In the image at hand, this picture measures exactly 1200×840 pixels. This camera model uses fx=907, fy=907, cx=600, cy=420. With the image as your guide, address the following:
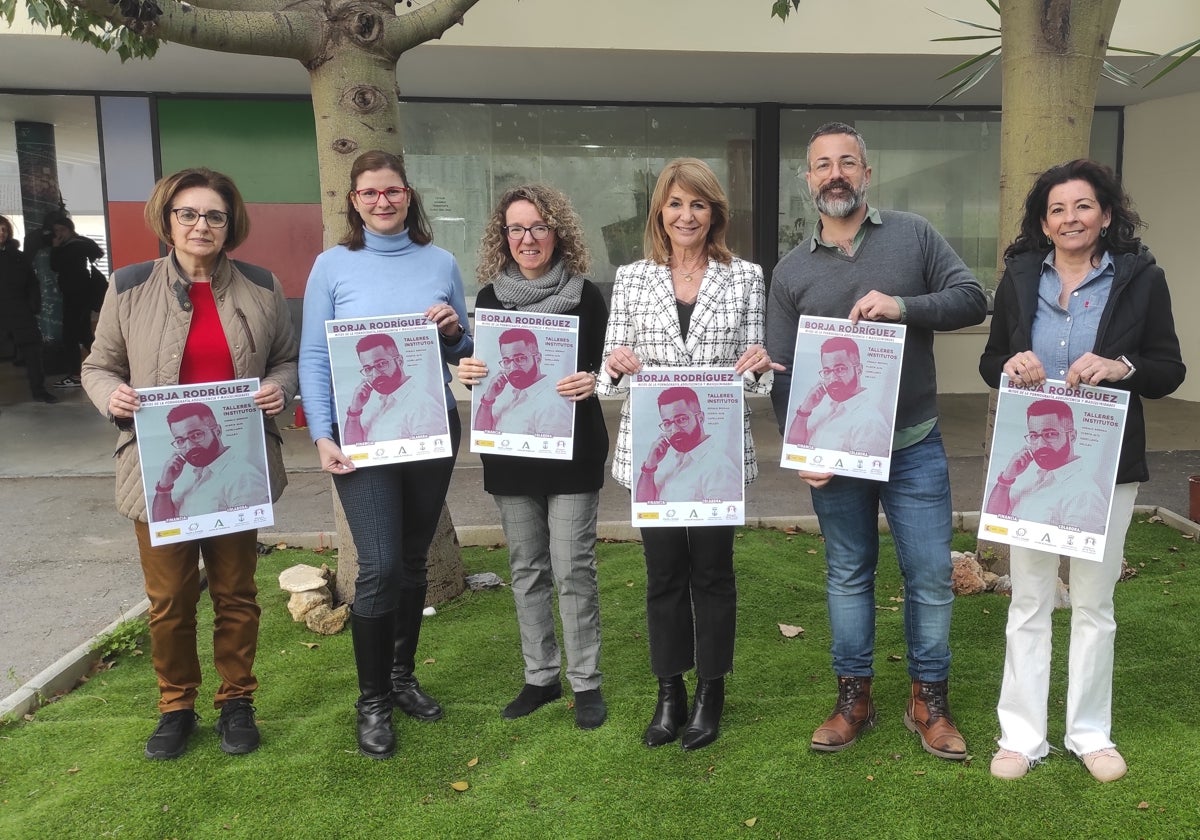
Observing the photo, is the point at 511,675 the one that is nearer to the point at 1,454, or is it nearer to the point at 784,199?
the point at 1,454

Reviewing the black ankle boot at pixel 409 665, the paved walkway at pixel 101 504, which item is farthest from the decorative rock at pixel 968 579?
the black ankle boot at pixel 409 665

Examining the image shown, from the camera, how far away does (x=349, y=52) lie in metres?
4.18

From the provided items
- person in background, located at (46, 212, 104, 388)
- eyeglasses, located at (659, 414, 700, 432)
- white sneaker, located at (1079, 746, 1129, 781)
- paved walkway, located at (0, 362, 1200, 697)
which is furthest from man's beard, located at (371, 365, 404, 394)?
person in background, located at (46, 212, 104, 388)

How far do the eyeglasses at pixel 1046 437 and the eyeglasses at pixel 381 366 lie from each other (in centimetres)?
199

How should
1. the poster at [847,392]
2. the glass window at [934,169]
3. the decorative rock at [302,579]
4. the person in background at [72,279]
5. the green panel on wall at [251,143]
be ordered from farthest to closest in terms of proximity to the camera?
1. the glass window at [934,169]
2. the person in background at [72,279]
3. the green panel on wall at [251,143]
4. the decorative rock at [302,579]
5. the poster at [847,392]

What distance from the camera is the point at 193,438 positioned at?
9.51 feet

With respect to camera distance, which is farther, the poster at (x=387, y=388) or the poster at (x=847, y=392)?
the poster at (x=387, y=388)

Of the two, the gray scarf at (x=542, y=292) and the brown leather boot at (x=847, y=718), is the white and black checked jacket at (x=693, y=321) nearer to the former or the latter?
the gray scarf at (x=542, y=292)

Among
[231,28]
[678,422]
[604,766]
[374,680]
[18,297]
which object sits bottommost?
[604,766]

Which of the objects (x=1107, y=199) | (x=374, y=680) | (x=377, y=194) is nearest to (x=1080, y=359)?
(x=1107, y=199)

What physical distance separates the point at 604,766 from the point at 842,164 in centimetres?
210

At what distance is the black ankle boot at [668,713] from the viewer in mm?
3150

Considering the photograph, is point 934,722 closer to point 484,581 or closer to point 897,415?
point 897,415

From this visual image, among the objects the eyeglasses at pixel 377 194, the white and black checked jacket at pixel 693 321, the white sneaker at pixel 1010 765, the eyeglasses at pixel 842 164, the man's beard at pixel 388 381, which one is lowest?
the white sneaker at pixel 1010 765
